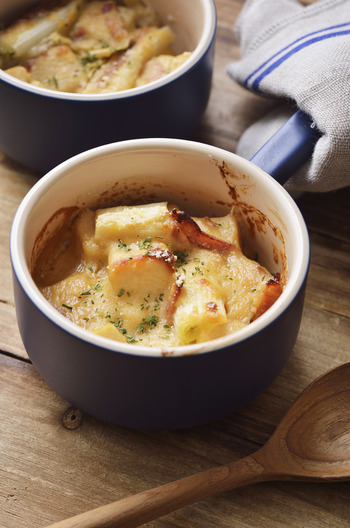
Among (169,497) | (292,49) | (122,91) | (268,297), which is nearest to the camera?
(169,497)

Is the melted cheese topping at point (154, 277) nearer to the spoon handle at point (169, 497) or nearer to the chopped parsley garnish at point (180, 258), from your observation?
the chopped parsley garnish at point (180, 258)

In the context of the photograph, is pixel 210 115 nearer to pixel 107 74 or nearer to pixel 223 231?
pixel 107 74

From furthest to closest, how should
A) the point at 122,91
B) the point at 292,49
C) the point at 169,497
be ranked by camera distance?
1. the point at 292,49
2. the point at 122,91
3. the point at 169,497

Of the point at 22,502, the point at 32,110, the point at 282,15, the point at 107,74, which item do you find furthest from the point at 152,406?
the point at 282,15

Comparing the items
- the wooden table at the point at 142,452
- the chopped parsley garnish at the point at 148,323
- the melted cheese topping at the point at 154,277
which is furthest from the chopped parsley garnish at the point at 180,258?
the wooden table at the point at 142,452

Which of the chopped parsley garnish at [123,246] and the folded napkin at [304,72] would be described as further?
the folded napkin at [304,72]

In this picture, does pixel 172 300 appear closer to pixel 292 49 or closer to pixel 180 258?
pixel 180 258

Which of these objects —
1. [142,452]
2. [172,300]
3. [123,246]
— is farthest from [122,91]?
[142,452]
